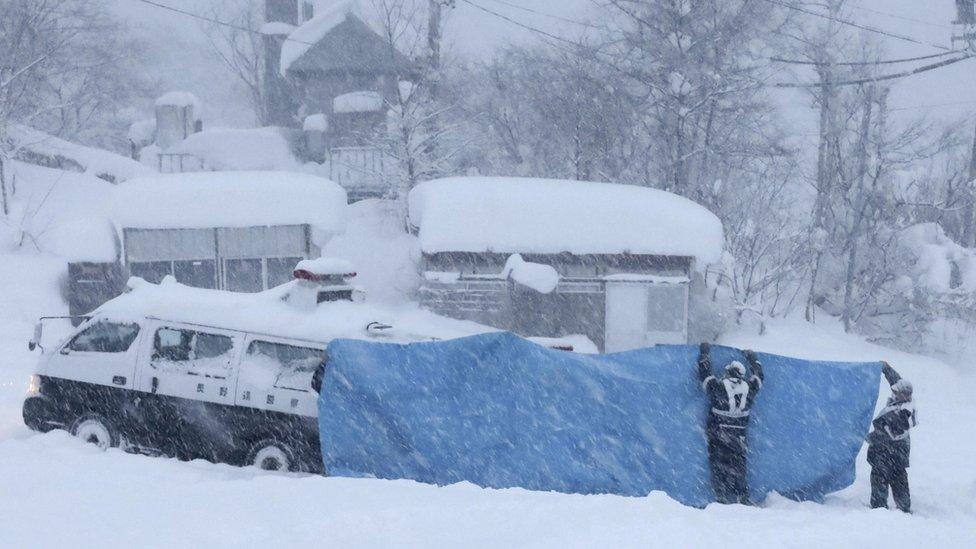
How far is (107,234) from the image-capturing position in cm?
1666

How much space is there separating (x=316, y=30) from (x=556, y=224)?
60.7ft

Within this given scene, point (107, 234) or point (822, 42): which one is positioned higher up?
point (822, 42)

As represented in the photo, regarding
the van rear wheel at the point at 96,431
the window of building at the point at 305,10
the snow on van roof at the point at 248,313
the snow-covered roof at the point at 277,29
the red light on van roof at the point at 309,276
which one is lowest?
the van rear wheel at the point at 96,431

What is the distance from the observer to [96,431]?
859cm

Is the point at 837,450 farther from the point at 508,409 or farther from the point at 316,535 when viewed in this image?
the point at 316,535

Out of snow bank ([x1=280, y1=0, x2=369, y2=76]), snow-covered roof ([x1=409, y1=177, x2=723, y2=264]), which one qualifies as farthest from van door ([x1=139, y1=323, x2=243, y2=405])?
snow bank ([x1=280, y1=0, x2=369, y2=76])

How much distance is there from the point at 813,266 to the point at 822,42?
36.0 feet

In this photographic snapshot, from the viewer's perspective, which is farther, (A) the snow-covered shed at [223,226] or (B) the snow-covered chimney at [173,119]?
(B) the snow-covered chimney at [173,119]

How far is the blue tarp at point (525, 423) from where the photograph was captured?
799 centimetres

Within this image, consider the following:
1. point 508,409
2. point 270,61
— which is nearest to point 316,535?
point 508,409

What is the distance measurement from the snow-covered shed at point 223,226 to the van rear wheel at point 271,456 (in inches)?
382

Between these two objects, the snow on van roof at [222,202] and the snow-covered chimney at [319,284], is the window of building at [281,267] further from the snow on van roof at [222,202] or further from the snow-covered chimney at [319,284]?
the snow-covered chimney at [319,284]

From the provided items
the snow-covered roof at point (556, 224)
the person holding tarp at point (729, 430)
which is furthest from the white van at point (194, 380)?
the snow-covered roof at point (556, 224)

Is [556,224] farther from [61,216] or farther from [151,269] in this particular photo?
[61,216]
